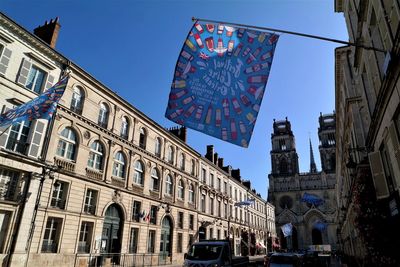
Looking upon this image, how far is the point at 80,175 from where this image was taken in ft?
61.3

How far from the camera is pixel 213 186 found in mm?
39531

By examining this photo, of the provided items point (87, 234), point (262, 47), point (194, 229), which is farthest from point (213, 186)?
point (262, 47)

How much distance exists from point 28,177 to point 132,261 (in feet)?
33.8

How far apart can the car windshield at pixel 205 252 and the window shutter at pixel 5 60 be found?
536 inches

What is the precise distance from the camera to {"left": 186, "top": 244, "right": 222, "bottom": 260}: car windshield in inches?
523

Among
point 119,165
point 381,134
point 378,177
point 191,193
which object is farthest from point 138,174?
point 381,134

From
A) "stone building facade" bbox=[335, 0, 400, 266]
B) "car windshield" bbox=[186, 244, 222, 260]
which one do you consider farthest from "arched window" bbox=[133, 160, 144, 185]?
"stone building facade" bbox=[335, 0, 400, 266]

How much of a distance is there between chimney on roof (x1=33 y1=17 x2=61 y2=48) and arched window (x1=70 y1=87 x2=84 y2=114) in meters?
3.25

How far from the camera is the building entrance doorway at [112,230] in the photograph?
800 inches

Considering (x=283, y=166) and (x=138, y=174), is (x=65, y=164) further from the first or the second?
(x=283, y=166)

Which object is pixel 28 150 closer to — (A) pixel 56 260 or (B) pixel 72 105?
(B) pixel 72 105

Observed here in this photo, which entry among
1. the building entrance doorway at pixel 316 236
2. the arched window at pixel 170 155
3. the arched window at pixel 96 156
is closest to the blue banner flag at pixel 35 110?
the arched window at pixel 96 156

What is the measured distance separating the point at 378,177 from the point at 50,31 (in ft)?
67.1

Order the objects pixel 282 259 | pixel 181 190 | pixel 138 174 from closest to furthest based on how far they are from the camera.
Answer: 1. pixel 282 259
2. pixel 138 174
3. pixel 181 190
